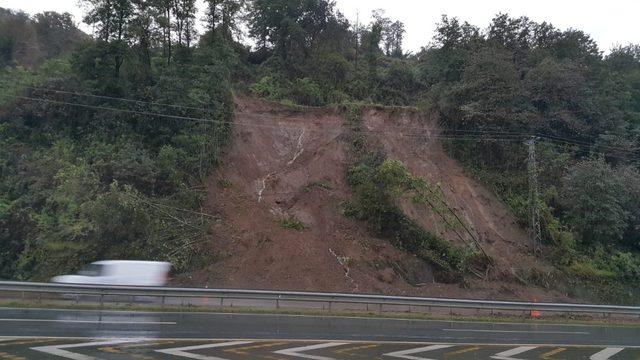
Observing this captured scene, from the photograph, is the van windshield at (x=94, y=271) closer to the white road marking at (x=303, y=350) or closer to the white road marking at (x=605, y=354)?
the white road marking at (x=303, y=350)

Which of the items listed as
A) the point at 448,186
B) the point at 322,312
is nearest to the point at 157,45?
the point at 448,186

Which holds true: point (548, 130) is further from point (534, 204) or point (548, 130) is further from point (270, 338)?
point (270, 338)

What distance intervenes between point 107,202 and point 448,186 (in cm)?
2199

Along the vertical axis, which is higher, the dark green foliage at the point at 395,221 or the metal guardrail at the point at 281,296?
the dark green foliage at the point at 395,221

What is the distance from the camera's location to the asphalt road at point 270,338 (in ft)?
34.0

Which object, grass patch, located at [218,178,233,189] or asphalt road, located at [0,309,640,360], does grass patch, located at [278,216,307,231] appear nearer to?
grass patch, located at [218,178,233,189]

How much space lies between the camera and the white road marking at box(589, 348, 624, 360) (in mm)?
13414

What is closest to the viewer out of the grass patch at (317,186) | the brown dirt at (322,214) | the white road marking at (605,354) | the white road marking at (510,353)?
the white road marking at (510,353)

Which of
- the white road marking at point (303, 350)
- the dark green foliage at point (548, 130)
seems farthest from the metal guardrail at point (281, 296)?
the dark green foliage at point (548, 130)

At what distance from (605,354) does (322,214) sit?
19.4m

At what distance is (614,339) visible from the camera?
62.5ft

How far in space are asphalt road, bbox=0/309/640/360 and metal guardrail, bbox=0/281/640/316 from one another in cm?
155

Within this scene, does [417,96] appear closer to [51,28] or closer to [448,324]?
[448,324]

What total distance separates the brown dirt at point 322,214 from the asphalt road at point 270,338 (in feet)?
27.8
